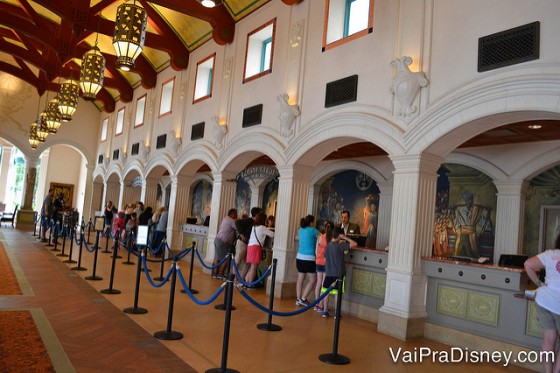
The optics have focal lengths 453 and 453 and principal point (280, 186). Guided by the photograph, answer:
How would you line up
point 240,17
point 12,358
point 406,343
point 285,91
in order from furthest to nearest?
point 240,17, point 285,91, point 406,343, point 12,358

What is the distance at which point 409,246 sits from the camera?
264 inches

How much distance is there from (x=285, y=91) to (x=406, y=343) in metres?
5.68

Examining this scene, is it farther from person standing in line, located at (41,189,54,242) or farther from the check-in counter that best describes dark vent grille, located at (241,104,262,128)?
person standing in line, located at (41,189,54,242)

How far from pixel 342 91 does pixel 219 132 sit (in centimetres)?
467

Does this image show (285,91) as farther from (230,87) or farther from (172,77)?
(172,77)

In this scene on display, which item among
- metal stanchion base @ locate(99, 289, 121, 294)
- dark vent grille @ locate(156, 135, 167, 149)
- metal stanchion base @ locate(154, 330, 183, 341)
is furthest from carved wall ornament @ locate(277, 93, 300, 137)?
dark vent grille @ locate(156, 135, 167, 149)

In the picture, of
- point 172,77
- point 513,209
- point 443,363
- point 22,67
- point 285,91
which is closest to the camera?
point 443,363

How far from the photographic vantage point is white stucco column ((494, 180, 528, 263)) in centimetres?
886

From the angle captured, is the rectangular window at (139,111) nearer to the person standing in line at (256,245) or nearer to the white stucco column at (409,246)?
the person standing in line at (256,245)

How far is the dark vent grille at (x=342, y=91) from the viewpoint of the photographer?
795 centimetres

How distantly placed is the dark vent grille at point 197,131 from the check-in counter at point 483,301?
27.3 feet

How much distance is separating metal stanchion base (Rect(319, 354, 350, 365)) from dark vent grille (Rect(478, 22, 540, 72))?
4045 mm

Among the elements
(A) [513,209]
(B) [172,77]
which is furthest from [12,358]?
(B) [172,77]

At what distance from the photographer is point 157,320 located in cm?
636
